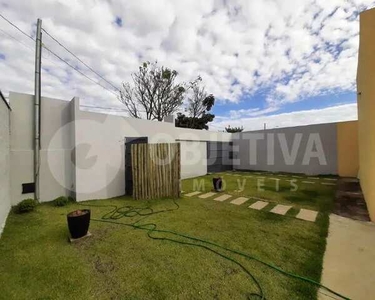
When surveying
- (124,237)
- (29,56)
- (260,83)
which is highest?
(260,83)

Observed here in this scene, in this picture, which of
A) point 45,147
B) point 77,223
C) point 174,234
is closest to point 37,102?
→ point 45,147

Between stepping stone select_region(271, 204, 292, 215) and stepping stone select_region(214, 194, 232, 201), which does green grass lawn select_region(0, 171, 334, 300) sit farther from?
stepping stone select_region(214, 194, 232, 201)

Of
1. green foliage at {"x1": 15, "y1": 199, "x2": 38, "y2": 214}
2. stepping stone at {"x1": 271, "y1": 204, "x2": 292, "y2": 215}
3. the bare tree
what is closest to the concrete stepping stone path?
stepping stone at {"x1": 271, "y1": 204, "x2": 292, "y2": 215}

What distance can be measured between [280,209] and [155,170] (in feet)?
13.3

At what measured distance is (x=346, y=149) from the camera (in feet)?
34.3

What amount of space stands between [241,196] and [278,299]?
15.7 ft

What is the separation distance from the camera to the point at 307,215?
475 cm

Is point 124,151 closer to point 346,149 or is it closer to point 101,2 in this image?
point 101,2

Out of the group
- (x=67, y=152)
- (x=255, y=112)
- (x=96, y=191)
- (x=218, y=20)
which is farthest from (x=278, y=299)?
(x=255, y=112)

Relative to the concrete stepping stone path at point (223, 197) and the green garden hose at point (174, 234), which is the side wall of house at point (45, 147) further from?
the concrete stepping stone path at point (223, 197)

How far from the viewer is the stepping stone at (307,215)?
4543 millimetres

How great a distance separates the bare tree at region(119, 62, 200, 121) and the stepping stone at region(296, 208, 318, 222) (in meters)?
17.4

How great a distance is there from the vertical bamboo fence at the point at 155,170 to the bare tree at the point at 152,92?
1430 cm

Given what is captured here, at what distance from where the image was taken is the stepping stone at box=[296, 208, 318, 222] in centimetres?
454
